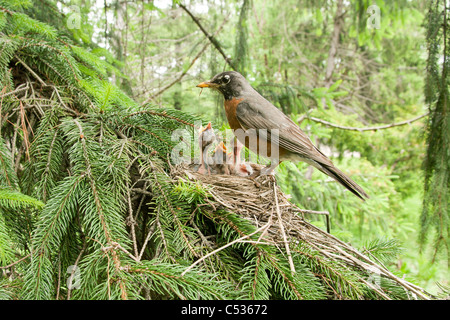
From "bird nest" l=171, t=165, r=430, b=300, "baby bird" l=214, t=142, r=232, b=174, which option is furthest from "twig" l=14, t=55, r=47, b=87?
"baby bird" l=214, t=142, r=232, b=174

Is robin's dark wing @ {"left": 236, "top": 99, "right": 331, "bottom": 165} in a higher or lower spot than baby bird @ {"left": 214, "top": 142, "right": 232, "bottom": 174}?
higher

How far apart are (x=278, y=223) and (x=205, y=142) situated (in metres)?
0.95

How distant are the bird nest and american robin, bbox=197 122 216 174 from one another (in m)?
0.25

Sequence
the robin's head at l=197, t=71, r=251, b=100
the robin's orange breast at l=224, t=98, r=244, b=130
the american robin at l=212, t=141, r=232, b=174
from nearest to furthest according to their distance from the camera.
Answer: the american robin at l=212, t=141, r=232, b=174 < the robin's orange breast at l=224, t=98, r=244, b=130 < the robin's head at l=197, t=71, r=251, b=100

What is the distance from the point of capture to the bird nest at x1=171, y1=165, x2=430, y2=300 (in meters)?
1.44

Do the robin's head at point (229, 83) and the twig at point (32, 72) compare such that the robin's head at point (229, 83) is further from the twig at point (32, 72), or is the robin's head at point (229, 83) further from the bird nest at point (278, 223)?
the twig at point (32, 72)

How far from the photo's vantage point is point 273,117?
2.74m

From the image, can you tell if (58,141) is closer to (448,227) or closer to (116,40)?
(116,40)

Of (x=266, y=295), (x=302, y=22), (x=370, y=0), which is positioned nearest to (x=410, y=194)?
(x=370, y=0)

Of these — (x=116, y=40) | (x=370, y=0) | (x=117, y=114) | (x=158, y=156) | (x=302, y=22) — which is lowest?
(x=158, y=156)

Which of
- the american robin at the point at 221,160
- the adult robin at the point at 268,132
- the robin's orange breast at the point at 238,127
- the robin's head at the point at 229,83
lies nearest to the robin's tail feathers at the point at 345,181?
the adult robin at the point at 268,132

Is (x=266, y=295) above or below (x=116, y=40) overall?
below

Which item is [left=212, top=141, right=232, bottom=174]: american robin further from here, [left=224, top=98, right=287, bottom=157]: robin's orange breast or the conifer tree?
the conifer tree
